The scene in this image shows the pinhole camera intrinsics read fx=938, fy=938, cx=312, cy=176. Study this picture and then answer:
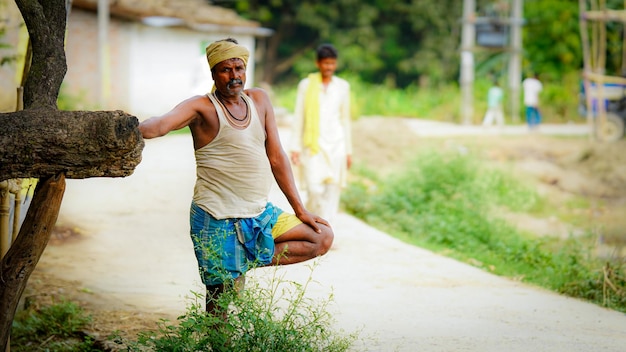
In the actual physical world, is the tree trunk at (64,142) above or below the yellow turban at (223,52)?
below

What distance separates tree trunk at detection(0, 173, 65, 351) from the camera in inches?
170

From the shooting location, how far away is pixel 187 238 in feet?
29.8

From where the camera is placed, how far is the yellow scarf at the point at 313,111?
8352 mm

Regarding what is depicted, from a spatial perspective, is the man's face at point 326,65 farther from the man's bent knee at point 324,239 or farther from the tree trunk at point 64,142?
the tree trunk at point 64,142

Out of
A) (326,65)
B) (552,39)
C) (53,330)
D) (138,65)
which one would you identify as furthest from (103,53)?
(552,39)

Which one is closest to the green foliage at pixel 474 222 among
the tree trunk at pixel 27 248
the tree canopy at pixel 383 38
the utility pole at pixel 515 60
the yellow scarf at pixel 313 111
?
the yellow scarf at pixel 313 111

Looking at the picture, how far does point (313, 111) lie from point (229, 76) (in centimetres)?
362

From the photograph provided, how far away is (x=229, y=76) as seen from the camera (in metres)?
4.77

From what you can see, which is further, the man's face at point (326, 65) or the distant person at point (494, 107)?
the distant person at point (494, 107)

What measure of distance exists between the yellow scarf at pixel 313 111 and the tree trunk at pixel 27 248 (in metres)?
4.21

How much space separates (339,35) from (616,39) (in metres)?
10.8

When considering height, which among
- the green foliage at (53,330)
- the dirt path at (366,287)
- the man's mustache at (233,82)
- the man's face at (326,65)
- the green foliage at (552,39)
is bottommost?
the green foliage at (53,330)

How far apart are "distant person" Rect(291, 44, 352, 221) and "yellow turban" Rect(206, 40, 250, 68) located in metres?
3.49

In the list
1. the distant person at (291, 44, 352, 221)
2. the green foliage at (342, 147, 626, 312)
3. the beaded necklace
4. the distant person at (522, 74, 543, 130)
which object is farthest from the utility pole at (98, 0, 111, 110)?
the beaded necklace
